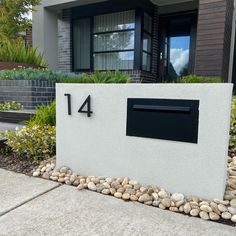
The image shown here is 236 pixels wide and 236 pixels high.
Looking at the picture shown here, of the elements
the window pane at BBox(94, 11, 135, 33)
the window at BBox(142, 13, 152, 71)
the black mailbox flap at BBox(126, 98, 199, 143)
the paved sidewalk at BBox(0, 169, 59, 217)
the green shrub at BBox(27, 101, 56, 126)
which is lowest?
the paved sidewalk at BBox(0, 169, 59, 217)

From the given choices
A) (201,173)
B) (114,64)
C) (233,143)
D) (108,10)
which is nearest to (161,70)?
(114,64)

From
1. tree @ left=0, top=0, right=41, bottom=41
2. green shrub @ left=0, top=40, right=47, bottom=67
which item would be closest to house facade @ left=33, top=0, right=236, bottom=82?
tree @ left=0, top=0, right=41, bottom=41

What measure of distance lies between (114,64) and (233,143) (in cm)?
590

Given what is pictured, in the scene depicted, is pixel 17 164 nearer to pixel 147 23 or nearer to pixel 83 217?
pixel 83 217

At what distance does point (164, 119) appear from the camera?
2.22m

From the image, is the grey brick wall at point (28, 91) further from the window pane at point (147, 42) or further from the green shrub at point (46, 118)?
the window pane at point (147, 42)

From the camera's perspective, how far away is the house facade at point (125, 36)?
25.3 feet

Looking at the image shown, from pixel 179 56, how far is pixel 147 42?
1.42m

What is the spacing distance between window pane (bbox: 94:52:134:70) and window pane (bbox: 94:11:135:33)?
2.72 feet

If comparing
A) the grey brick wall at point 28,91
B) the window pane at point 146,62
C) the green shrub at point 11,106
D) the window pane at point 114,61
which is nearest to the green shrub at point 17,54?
the grey brick wall at point 28,91

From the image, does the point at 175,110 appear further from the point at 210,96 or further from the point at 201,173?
the point at 201,173

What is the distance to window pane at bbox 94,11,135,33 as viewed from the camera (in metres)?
7.98

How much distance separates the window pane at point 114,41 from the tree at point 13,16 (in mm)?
2261

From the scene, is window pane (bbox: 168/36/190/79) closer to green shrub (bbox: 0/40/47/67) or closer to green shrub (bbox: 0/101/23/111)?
green shrub (bbox: 0/40/47/67)
